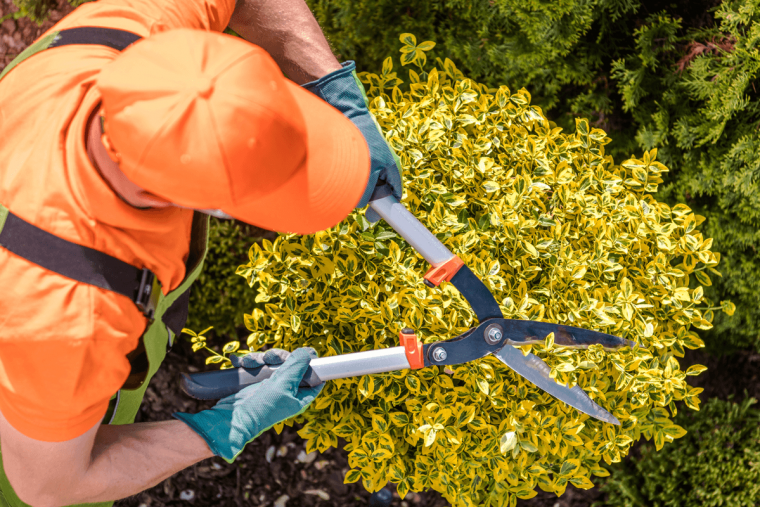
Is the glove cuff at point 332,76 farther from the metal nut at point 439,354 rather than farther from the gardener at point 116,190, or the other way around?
the metal nut at point 439,354

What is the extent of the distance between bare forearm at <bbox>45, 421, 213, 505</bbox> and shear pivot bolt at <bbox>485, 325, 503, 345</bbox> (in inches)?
41.3

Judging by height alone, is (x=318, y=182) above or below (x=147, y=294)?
above

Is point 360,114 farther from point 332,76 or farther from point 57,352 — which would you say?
point 57,352

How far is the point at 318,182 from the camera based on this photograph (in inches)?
58.2

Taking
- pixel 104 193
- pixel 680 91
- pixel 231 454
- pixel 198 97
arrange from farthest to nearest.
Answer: pixel 680 91, pixel 231 454, pixel 104 193, pixel 198 97

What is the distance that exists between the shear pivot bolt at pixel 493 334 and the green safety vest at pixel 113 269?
1099mm

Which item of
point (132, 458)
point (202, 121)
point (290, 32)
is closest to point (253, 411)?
point (132, 458)

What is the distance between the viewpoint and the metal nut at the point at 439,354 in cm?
194

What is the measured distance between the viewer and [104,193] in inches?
54.5

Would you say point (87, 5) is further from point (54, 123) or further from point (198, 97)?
point (198, 97)

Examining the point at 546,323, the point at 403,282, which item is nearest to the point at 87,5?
the point at 403,282

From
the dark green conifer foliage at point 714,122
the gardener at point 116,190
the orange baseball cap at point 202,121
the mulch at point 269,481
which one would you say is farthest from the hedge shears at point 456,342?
the mulch at point 269,481

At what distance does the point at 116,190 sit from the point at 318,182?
51 cm

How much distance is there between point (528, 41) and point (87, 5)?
217 centimetres
